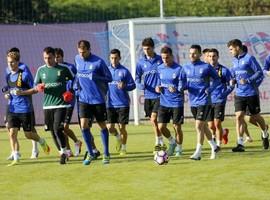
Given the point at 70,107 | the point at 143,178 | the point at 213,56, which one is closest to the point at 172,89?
the point at 213,56

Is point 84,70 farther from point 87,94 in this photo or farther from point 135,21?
point 135,21

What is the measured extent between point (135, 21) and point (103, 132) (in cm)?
954

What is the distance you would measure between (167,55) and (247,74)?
6.18ft

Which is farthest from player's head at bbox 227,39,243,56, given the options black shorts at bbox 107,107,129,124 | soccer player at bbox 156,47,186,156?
black shorts at bbox 107,107,129,124

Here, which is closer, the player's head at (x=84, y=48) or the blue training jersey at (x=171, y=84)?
the player's head at (x=84, y=48)

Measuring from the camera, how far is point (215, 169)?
517 inches

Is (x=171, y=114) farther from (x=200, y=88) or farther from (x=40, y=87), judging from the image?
(x=40, y=87)

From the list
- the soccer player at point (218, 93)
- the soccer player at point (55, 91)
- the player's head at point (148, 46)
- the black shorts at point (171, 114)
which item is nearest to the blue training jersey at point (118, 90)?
the player's head at point (148, 46)

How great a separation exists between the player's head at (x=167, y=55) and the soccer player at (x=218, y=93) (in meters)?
1.38

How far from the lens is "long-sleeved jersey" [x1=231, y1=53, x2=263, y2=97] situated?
622 inches

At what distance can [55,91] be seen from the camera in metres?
14.6

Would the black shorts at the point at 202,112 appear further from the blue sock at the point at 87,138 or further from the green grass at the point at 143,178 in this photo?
the blue sock at the point at 87,138

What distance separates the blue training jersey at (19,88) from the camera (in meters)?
14.9

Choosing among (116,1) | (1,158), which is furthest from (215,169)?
(116,1)
